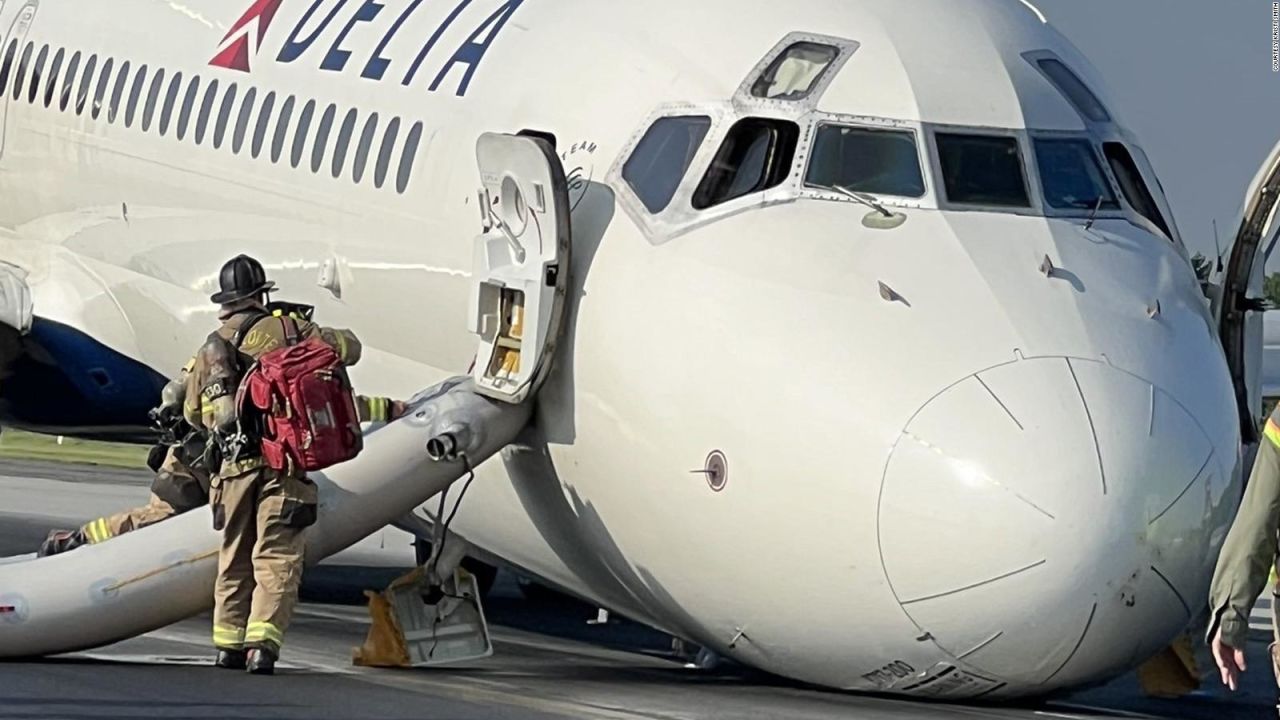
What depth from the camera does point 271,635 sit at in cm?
1415

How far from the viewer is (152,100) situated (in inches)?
774

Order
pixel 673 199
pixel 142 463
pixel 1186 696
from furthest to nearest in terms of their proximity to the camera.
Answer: pixel 142 463 → pixel 1186 696 → pixel 673 199

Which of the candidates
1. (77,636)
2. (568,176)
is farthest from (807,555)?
(77,636)

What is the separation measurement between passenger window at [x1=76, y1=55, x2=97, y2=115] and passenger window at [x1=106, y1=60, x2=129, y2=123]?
1.37 ft

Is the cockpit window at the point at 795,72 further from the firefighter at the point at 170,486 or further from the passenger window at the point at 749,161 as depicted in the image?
the firefighter at the point at 170,486

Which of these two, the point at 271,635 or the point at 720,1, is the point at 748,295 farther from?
the point at 271,635

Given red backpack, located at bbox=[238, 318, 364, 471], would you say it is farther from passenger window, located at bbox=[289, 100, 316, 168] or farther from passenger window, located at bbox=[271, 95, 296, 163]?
passenger window, located at bbox=[271, 95, 296, 163]

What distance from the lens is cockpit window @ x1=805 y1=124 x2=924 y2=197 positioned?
1348 centimetres

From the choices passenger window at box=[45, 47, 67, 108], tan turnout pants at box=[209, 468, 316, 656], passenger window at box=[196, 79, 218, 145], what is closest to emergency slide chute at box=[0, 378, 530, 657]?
tan turnout pants at box=[209, 468, 316, 656]

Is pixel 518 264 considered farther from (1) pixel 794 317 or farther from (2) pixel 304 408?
(1) pixel 794 317

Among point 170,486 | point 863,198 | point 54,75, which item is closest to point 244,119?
point 170,486

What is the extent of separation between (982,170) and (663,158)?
1.57 metres

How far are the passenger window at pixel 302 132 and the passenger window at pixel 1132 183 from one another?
542 centimetres

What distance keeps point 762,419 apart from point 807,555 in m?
0.63
